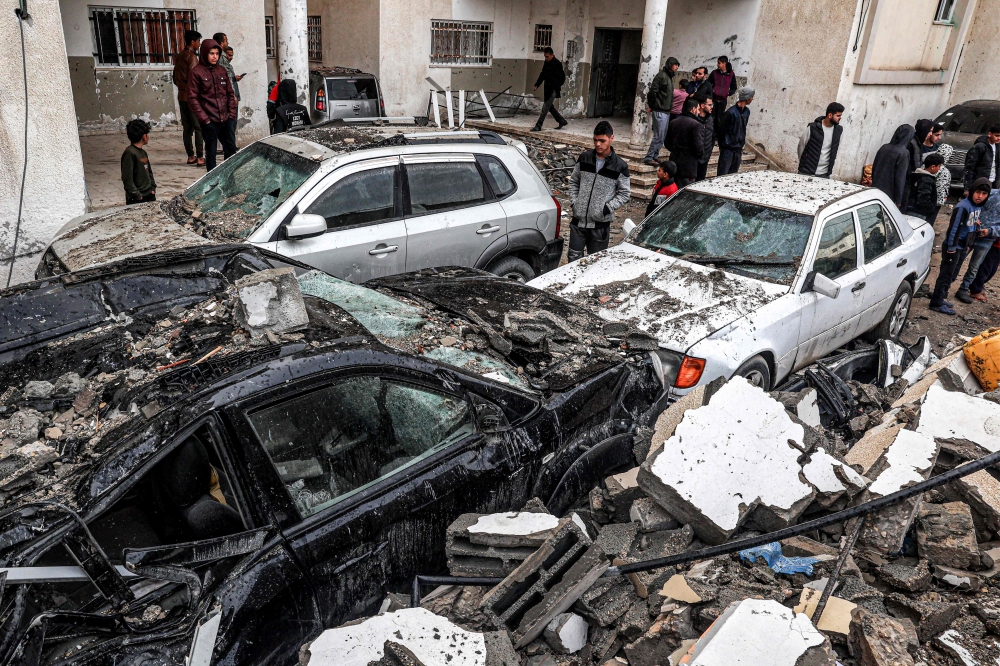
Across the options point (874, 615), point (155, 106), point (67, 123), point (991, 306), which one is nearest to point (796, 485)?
point (874, 615)

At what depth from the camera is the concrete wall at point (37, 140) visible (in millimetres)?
6891

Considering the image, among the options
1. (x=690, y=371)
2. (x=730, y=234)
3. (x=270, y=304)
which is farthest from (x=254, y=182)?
(x=730, y=234)

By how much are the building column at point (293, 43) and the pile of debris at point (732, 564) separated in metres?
9.02

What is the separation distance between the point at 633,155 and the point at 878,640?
11.3m

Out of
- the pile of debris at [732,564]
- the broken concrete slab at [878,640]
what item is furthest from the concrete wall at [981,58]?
the broken concrete slab at [878,640]

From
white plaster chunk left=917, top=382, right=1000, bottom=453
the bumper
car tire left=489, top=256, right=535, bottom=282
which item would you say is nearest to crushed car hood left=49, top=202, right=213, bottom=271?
car tire left=489, top=256, right=535, bottom=282

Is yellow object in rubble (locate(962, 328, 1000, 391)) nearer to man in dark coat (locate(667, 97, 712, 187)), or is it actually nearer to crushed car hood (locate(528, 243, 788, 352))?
crushed car hood (locate(528, 243, 788, 352))

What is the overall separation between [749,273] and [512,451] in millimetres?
3099

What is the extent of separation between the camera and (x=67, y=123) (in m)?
7.30

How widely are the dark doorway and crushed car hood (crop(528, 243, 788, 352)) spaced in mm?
12207

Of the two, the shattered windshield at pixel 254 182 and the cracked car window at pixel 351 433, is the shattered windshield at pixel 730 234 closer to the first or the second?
the shattered windshield at pixel 254 182

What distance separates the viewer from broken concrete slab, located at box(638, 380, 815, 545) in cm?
349

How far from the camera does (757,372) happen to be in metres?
5.31

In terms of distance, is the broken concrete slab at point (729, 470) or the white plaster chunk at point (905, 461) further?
the white plaster chunk at point (905, 461)
